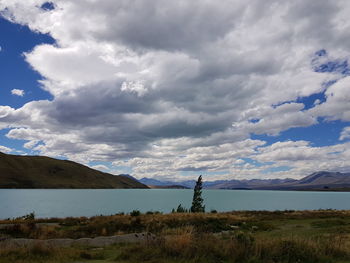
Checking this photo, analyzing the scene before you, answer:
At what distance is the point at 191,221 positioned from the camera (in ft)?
99.3

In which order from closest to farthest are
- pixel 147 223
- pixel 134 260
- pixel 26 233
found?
pixel 134 260
pixel 26 233
pixel 147 223

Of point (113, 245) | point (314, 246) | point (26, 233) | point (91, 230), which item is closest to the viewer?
point (314, 246)

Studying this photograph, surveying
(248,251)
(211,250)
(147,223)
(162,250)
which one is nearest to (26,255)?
(162,250)

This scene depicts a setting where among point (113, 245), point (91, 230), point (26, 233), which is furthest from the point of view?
point (91, 230)

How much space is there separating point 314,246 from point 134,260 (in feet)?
25.8

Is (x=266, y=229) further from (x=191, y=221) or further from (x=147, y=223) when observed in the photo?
(x=147, y=223)

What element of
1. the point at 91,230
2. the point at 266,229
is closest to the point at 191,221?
the point at 266,229

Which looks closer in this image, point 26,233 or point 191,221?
point 26,233

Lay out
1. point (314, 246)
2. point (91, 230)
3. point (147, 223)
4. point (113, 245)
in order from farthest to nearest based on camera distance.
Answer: point (147, 223), point (91, 230), point (113, 245), point (314, 246)

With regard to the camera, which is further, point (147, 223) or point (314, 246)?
point (147, 223)

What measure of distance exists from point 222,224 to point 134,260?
1818 cm

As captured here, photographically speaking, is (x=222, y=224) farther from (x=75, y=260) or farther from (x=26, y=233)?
(x=75, y=260)

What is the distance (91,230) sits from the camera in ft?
85.6

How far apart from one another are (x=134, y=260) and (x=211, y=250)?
3.25m
